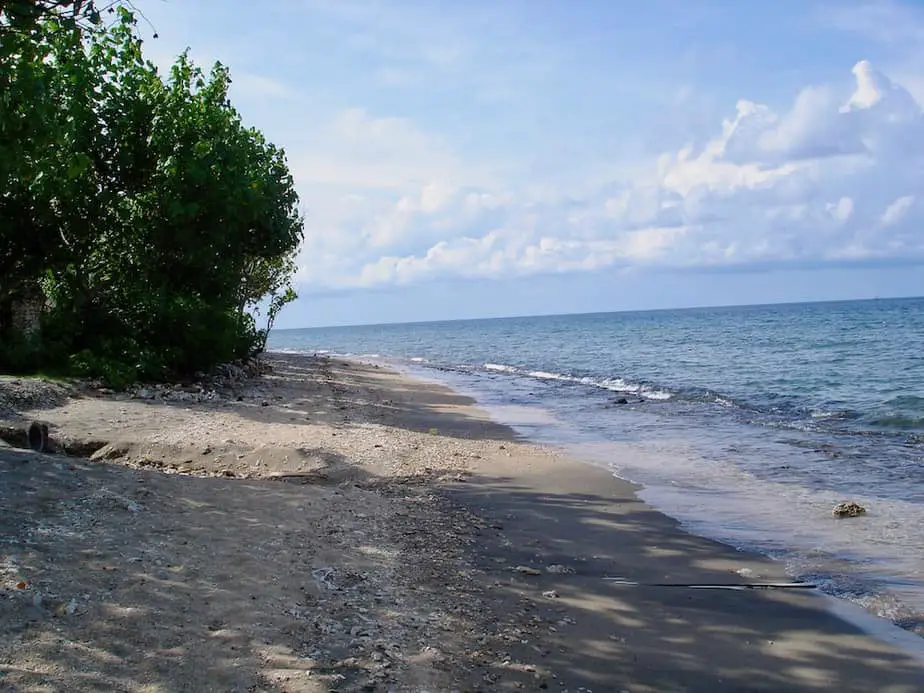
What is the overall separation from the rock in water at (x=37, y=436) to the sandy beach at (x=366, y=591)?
358 millimetres

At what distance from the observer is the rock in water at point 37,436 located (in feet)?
33.1

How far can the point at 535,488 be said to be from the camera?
11.5m

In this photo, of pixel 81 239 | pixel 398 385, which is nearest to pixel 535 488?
pixel 81 239

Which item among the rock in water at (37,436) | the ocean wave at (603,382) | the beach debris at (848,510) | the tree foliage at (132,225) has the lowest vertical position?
the ocean wave at (603,382)

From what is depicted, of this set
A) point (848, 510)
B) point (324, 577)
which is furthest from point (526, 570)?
point (848, 510)

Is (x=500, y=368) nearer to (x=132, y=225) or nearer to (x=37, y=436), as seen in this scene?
(x=132, y=225)

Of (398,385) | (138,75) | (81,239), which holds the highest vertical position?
(138,75)

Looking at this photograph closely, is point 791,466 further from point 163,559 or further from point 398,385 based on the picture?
point 398,385

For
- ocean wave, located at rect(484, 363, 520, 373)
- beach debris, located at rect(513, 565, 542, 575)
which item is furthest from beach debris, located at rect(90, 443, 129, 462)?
ocean wave, located at rect(484, 363, 520, 373)

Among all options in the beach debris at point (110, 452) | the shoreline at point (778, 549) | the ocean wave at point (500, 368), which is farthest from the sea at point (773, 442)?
the beach debris at point (110, 452)

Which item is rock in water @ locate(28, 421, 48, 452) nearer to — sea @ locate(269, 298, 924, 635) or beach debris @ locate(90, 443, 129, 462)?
beach debris @ locate(90, 443, 129, 462)

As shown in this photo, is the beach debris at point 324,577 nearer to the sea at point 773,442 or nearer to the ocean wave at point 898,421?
the sea at point 773,442

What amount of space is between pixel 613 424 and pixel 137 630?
54.7ft

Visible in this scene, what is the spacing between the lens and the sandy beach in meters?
4.81
